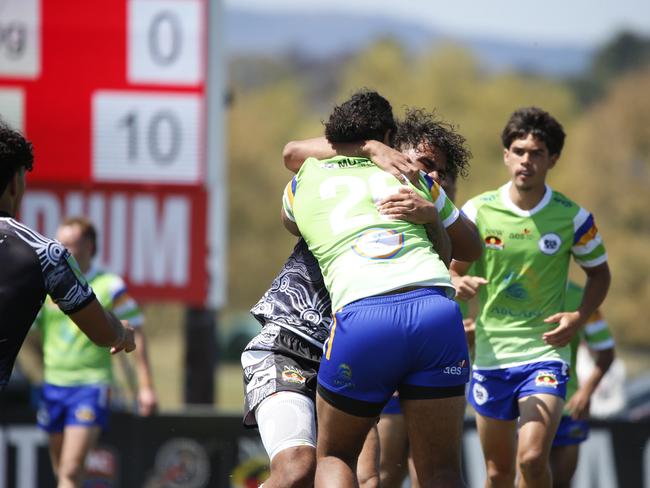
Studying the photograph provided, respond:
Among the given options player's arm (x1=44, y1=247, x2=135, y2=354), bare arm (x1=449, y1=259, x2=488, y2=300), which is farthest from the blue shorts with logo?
player's arm (x1=44, y1=247, x2=135, y2=354)

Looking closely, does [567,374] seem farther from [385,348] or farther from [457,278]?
[385,348]

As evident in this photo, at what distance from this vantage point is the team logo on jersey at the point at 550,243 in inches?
262

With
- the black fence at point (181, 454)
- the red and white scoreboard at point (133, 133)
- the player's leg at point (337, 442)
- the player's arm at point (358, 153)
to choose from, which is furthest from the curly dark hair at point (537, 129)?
the red and white scoreboard at point (133, 133)

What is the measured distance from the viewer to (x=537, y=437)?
6305mm

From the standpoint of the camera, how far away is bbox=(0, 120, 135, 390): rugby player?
4.40 meters

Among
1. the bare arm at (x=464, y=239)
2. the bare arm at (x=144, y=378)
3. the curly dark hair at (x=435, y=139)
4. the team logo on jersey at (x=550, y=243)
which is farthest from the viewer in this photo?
the bare arm at (x=144, y=378)

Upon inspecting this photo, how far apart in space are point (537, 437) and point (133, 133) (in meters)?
5.53

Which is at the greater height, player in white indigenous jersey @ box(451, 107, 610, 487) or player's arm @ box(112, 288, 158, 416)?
player in white indigenous jersey @ box(451, 107, 610, 487)

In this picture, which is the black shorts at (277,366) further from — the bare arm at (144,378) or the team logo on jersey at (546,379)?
the bare arm at (144,378)

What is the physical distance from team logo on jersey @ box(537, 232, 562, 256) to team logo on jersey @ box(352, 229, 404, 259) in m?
2.10

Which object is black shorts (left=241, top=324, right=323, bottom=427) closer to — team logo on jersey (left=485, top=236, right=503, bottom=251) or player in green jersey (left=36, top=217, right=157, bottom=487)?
team logo on jersey (left=485, top=236, right=503, bottom=251)

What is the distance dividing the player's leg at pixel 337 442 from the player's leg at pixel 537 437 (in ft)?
5.77

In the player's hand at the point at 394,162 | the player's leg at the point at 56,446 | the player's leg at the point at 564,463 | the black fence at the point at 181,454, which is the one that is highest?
the player's hand at the point at 394,162

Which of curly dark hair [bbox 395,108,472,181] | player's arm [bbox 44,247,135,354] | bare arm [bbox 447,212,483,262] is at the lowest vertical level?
player's arm [bbox 44,247,135,354]
